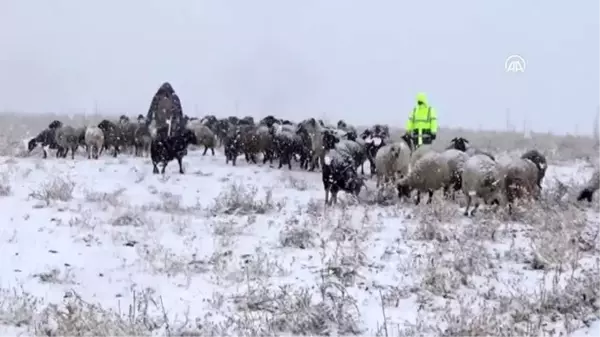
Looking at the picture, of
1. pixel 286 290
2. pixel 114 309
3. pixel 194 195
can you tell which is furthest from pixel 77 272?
pixel 194 195

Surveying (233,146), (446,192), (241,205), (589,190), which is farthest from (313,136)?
(241,205)

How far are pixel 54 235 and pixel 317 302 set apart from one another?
412 centimetres

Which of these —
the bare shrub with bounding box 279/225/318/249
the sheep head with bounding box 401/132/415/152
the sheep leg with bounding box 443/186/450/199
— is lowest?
the bare shrub with bounding box 279/225/318/249

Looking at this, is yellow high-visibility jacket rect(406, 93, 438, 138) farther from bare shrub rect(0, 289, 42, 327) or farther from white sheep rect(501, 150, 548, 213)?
bare shrub rect(0, 289, 42, 327)

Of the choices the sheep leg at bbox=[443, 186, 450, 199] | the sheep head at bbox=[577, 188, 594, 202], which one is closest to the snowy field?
the sheep leg at bbox=[443, 186, 450, 199]

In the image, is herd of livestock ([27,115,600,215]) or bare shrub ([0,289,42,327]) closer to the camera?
bare shrub ([0,289,42,327])

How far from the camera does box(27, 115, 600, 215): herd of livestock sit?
11586 millimetres

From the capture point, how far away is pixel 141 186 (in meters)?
15.1

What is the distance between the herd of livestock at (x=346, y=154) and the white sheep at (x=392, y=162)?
0.07 ft

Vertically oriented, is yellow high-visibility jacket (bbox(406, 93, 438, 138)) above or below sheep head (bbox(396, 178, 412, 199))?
above

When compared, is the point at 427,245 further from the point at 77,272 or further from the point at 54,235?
the point at 54,235

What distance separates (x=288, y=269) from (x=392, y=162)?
7.62 m

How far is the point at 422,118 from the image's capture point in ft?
57.7

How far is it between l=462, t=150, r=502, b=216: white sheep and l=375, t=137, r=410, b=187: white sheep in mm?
3229
